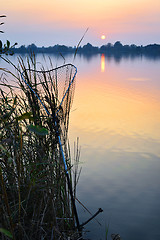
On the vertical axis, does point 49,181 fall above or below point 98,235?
above

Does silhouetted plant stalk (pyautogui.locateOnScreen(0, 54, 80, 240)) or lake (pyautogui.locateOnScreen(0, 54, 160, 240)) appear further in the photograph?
lake (pyautogui.locateOnScreen(0, 54, 160, 240))

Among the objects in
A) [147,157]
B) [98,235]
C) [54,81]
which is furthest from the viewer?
[147,157]

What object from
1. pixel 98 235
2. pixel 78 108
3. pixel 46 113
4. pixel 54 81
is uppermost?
pixel 54 81

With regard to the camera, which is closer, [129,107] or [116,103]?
[129,107]

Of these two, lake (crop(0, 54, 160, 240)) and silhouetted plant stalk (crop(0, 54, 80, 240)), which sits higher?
silhouetted plant stalk (crop(0, 54, 80, 240))

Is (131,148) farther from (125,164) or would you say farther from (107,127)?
(107,127)

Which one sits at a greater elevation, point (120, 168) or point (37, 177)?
point (37, 177)

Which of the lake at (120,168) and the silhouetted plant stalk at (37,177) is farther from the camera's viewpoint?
the lake at (120,168)

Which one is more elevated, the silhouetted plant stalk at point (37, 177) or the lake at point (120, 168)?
the silhouetted plant stalk at point (37, 177)

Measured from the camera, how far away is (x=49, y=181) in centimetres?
249

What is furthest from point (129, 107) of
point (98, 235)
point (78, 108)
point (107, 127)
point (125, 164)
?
point (98, 235)

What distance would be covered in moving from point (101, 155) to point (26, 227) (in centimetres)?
409

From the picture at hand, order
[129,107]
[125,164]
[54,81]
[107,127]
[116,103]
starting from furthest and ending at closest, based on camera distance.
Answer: [116,103]
[129,107]
[107,127]
[125,164]
[54,81]

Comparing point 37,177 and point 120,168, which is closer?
point 37,177
